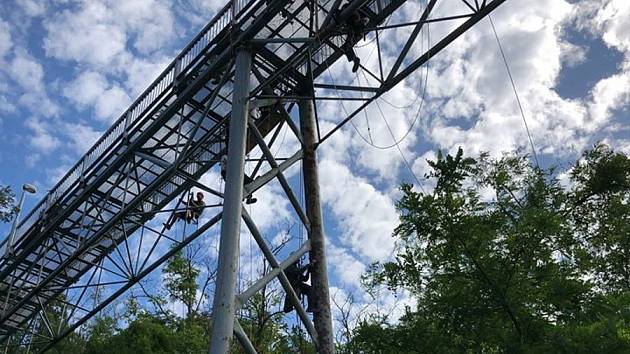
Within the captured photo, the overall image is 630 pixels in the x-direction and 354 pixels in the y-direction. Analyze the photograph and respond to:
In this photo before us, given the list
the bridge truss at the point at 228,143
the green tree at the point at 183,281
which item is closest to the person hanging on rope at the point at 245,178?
the bridge truss at the point at 228,143

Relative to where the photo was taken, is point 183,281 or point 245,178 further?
point 183,281

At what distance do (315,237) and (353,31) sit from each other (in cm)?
303

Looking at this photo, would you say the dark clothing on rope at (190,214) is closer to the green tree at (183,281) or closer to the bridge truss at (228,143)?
the bridge truss at (228,143)

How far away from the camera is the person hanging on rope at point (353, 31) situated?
8664mm

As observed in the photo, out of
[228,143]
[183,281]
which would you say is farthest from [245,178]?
[183,281]

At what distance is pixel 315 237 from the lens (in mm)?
8766

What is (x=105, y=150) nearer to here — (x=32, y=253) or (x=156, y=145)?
(x=156, y=145)

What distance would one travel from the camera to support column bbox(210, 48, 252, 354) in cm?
709

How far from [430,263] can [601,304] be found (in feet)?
8.55

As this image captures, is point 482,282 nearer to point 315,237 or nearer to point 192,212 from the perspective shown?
point 315,237

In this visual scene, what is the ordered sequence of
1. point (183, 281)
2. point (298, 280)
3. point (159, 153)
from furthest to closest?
point (183, 281) → point (159, 153) → point (298, 280)

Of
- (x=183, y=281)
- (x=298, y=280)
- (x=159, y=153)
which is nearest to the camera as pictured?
(x=298, y=280)

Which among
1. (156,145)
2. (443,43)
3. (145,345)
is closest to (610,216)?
(443,43)

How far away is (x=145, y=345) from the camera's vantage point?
1784 centimetres
